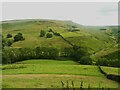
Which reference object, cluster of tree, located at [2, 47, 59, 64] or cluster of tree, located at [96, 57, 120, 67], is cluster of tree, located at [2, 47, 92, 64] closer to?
cluster of tree, located at [2, 47, 59, 64]

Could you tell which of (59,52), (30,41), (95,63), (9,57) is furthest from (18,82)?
(30,41)

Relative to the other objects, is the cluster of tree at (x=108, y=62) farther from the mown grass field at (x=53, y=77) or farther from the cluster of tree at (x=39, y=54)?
the mown grass field at (x=53, y=77)

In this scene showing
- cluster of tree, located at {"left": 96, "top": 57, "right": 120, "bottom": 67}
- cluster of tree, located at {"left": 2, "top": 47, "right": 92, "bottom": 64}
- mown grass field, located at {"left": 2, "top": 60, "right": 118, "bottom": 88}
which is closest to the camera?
mown grass field, located at {"left": 2, "top": 60, "right": 118, "bottom": 88}

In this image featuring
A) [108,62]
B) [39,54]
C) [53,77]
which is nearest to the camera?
[53,77]

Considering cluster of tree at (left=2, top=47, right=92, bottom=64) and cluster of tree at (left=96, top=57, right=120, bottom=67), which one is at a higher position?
cluster of tree at (left=2, top=47, right=92, bottom=64)

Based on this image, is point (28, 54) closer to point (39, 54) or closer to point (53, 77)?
point (39, 54)

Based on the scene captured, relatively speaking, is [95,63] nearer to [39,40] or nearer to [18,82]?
[18,82]

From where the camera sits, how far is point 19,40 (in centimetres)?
13050

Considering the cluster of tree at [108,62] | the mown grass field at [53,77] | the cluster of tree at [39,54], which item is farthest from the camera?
the cluster of tree at [39,54]

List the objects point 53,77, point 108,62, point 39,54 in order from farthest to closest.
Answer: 1. point 39,54
2. point 108,62
3. point 53,77

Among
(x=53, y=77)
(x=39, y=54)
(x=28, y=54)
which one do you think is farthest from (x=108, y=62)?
(x=53, y=77)

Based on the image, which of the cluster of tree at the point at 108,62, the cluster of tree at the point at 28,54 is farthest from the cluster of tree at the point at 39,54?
the cluster of tree at the point at 108,62

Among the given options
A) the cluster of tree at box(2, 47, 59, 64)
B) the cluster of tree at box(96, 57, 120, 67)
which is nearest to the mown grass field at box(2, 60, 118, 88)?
the cluster of tree at box(96, 57, 120, 67)

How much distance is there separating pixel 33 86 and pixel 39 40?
298 feet
